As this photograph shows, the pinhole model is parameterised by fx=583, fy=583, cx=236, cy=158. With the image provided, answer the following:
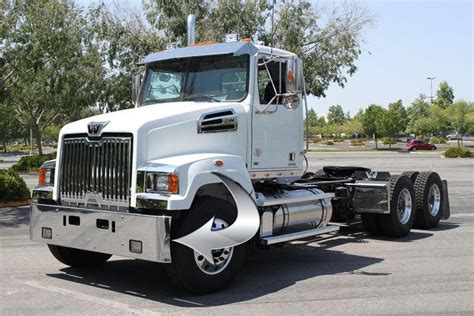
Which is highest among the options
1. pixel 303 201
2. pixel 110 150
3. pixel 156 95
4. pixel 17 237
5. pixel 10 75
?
pixel 10 75

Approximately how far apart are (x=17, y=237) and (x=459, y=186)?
1610 centimetres

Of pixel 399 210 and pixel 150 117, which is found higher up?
pixel 150 117

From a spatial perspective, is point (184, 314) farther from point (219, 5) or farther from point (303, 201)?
point (219, 5)

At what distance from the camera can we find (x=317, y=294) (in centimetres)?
665

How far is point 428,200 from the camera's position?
37.8 feet

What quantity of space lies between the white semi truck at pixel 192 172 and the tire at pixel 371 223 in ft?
6.90

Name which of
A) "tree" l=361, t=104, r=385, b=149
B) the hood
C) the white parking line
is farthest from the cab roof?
"tree" l=361, t=104, r=385, b=149

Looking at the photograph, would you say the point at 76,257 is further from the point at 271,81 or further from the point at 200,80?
the point at 271,81

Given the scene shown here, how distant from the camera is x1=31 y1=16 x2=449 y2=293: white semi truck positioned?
6.32m

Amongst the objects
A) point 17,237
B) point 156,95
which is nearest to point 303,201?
point 156,95

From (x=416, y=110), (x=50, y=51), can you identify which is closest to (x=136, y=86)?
(x=50, y=51)

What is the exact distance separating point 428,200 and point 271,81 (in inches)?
206

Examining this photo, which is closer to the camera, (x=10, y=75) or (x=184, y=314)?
(x=184, y=314)

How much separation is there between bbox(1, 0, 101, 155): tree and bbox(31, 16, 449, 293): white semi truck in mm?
9220
